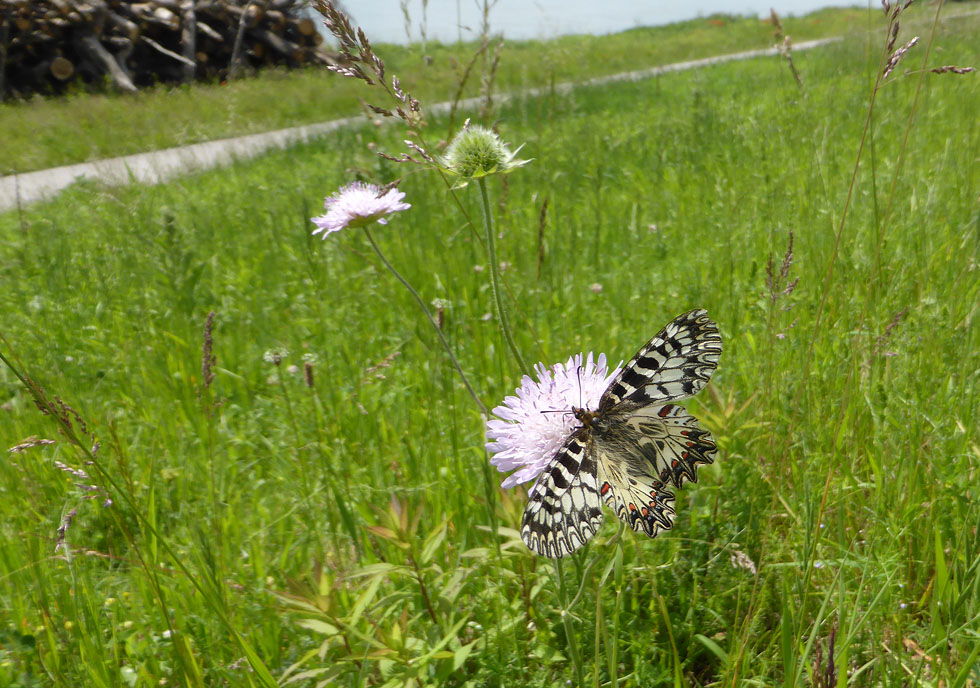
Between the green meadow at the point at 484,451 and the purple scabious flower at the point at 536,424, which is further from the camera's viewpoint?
the green meadow at the point at 484,451

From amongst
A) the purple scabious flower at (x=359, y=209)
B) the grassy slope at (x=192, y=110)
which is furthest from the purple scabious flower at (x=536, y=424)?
the grassy slope at (x=192, y=110)

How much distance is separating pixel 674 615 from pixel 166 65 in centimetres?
1737

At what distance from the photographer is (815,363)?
1.94m

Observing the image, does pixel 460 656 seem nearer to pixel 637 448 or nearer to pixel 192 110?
pixel 637 448

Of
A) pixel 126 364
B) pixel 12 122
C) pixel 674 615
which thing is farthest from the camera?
pixel 12 122

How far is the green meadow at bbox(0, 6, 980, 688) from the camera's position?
4.10ft

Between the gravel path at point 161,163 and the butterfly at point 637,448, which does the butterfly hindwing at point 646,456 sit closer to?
the butterfly at point 637,448

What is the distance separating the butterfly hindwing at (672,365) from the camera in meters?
1.04

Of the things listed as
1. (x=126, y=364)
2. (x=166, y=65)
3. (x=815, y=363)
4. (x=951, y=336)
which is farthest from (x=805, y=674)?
(x=166, y=65)

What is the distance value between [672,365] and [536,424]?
0.85 ft

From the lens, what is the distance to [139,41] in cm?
1474

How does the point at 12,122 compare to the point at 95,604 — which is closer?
the point at 95,604

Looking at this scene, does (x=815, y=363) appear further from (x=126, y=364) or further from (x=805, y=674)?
(x=126, y=364)

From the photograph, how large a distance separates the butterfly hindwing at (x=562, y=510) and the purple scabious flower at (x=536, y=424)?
105 mm
